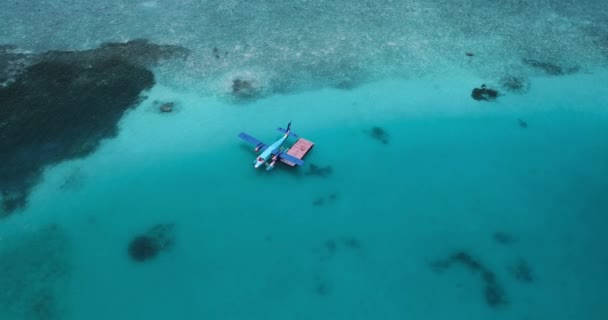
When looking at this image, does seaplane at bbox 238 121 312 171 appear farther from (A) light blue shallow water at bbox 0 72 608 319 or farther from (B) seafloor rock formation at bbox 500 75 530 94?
(B) seafloor rock formation at bbox 500 75 530 94

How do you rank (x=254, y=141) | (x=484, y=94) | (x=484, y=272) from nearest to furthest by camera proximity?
1. (x=484, y=272)
2. (x=254, y=141)
3. (x=484, y=94)

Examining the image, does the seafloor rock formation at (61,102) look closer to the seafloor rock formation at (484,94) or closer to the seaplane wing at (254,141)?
Result: the seaplane wing at (254,141)

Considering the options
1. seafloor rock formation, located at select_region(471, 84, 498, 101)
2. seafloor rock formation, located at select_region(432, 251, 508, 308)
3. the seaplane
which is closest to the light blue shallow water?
seafloor rock formation, located at select_region(432, 251, 508, 308)

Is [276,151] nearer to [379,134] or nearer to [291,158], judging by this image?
[291,158]

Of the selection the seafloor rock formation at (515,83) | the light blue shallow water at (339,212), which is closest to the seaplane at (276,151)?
the light blue shallow water at (339,212)

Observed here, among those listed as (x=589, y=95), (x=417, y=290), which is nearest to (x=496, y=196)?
(x=417, y=290)

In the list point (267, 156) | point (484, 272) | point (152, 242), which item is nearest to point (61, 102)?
point (152, 242)

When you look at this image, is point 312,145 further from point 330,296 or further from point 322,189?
point 330,296
